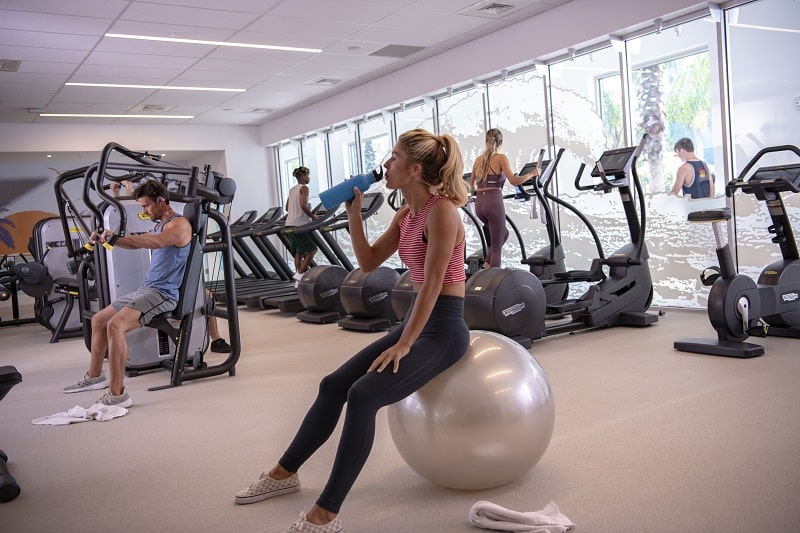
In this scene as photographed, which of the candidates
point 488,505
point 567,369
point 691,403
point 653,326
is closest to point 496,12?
point 653,326

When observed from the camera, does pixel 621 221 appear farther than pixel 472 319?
Yes

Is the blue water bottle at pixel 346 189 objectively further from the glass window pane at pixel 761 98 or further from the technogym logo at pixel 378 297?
the glass window pane at pixel 761 98

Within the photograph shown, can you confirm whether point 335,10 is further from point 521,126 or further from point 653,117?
point 653,117

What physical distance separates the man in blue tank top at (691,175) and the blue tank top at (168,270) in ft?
15.6

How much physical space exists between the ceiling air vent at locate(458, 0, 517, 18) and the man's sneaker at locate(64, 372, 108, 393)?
4827 millimetres

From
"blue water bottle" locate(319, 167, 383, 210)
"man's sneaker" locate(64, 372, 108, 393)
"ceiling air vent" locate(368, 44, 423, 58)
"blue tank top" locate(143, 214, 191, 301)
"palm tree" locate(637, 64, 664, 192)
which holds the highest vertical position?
"ceiling air vent" locate(368, 44, 423, 58)

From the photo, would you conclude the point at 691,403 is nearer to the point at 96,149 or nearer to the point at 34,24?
the point at 34,24

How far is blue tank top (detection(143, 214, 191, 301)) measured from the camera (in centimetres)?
457

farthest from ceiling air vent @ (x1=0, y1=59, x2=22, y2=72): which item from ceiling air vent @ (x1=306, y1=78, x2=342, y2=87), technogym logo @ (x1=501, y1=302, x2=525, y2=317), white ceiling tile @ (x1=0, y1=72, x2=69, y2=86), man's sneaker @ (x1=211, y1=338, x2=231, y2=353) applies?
technogym logo @ (x1=501, y1=302, x2=525, y2=317)

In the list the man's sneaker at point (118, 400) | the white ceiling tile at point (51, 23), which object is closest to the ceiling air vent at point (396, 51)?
the white ceiling tile at point (51, 23)

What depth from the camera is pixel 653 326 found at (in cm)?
578

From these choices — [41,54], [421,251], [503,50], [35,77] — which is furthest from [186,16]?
[421,251]

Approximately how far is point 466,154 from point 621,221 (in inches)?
109

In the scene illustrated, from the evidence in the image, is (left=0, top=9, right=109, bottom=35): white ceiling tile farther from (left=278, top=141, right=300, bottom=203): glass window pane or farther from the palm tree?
(left=278, top=141, right=300, bottom=203): glass window pane
